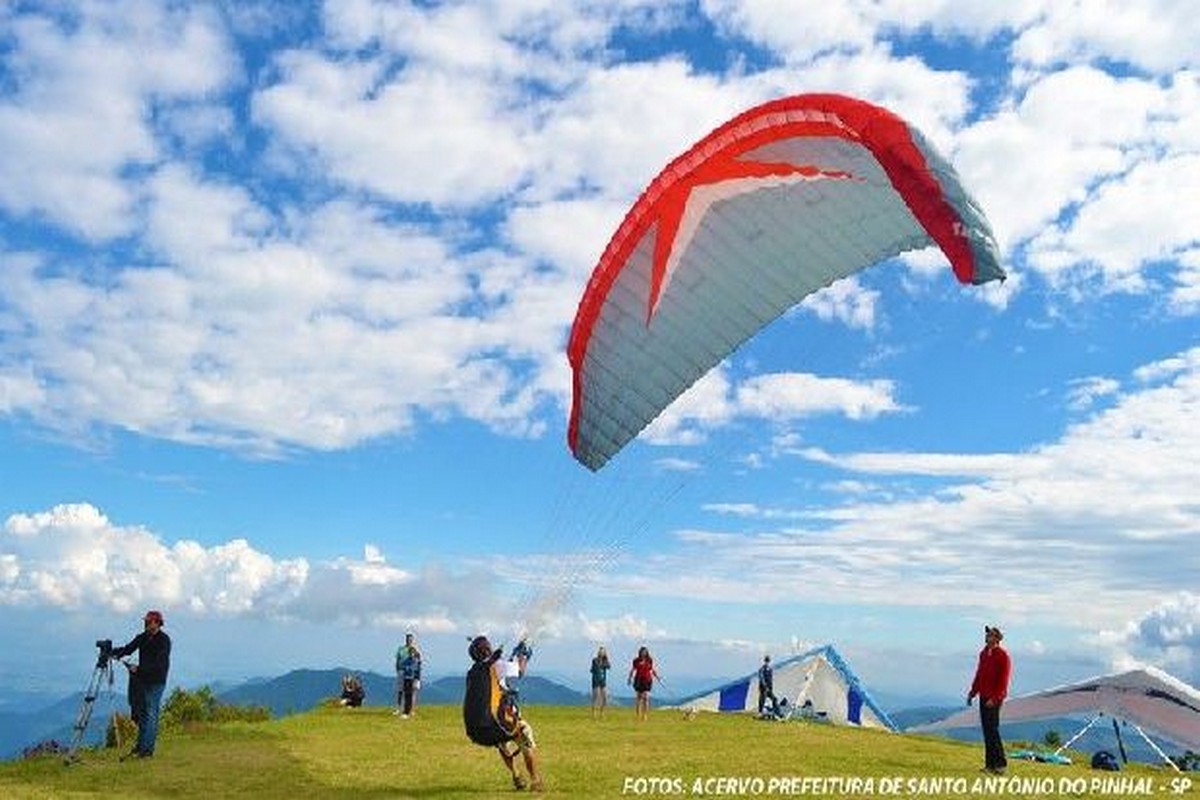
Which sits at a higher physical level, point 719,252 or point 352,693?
point 719,252

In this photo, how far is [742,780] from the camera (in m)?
14.2

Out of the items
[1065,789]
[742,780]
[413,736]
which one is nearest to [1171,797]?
[1065,789]

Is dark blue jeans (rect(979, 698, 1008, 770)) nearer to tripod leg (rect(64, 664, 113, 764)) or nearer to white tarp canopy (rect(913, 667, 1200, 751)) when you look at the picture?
white tarp canopy (rect(913, 667, 1200, 751))

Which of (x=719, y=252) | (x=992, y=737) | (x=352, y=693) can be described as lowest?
(x=352, y=693)

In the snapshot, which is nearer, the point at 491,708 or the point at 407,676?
the point at 491,708

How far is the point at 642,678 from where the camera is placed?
26.6 m

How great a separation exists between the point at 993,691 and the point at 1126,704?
38.4ft

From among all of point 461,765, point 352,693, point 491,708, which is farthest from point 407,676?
point 491,708

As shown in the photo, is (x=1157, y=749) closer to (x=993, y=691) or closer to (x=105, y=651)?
(x=993, y=691)

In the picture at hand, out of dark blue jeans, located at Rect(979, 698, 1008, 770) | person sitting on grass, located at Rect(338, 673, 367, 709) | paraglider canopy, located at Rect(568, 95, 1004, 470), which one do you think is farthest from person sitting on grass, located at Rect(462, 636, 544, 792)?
person sitting on grass, located at Rect(338, 673, 367, 709)

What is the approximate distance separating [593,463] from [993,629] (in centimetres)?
613

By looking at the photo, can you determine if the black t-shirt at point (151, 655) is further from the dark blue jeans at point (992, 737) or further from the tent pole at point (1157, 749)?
the tent pole at point (1157, 749)

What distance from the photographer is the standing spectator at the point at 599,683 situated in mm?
27062

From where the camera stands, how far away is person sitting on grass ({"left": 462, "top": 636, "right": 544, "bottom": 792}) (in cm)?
1254
